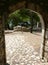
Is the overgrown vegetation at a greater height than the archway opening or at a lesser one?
greater

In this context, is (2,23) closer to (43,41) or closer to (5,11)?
(5,11)

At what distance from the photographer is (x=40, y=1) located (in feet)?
14.6

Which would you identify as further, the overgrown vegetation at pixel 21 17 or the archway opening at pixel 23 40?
the overgrown vegetation at pixel 21 17

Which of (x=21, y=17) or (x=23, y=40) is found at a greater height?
(x=21, y=17)

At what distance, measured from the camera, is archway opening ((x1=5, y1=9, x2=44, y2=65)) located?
559 centimetres

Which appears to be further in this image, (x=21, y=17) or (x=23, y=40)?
(x=21, y=17)

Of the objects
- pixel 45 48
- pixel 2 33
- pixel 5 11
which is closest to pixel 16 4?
pixel 5 11

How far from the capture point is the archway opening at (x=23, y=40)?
18.3 feet

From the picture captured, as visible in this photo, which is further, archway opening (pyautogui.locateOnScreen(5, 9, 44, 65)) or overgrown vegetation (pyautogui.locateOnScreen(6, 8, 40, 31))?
overgrown vegetation (pyautogui.locateOnScreen(6, 8, 40, 31))

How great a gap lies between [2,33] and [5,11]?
29.9 inches

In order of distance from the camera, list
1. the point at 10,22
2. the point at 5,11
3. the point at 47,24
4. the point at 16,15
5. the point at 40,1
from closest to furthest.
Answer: the point at 5,11 < the point at 40,1 < the point at 47,24 < the point at 16,15 < the point at 10,22

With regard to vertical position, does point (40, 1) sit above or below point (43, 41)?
above

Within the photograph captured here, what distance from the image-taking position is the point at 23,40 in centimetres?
1008

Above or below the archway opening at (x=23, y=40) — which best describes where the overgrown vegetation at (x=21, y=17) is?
above
